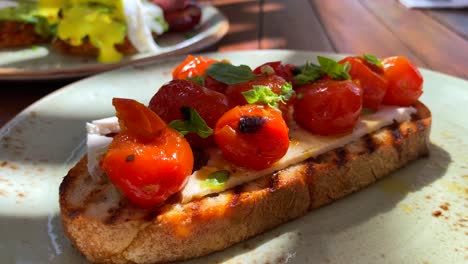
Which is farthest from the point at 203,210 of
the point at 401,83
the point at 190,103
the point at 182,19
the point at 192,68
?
the point at 182,19

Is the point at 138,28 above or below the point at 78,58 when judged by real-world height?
above

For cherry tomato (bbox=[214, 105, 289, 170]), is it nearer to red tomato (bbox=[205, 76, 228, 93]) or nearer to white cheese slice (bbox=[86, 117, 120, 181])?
red tomato (bbox=[205, 76, 228, 93])

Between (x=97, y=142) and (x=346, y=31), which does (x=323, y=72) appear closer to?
(x=97, y=142)

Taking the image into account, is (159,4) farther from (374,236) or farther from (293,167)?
(374,236)

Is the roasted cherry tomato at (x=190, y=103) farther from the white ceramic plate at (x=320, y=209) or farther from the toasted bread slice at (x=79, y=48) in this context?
the toasted bread slice at (x=79, y=48)

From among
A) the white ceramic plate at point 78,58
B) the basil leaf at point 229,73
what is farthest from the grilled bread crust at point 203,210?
the white ceramic plate at point 78,58

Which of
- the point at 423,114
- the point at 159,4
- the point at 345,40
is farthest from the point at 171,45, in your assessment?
the point at 423,114

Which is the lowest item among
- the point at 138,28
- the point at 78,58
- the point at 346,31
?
the point at 346,31
